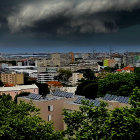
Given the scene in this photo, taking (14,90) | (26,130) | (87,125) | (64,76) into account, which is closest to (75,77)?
(64,76)

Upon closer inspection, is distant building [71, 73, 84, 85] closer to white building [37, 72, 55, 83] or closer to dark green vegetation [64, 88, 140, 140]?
white building [37, 72, 55, 83]

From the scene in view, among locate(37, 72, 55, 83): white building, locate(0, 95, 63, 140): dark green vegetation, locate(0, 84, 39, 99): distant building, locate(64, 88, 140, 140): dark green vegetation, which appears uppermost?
locate(64, 88, 140, 140): dark green vegetation

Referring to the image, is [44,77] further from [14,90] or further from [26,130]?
[26,130]

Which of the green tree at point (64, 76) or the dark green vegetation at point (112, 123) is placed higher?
the dark green vegetation at point (112, 123)

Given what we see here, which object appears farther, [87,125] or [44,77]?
[44,77]

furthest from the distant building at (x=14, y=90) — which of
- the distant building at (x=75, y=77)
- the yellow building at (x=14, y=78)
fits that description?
the distant building at (x=75, y=77)

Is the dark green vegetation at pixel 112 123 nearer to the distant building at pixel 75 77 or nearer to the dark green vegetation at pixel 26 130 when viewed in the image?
the dark green vegetation at pixel 26 130

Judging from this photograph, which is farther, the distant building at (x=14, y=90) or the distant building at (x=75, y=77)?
the distant building at (x=75, y=77)

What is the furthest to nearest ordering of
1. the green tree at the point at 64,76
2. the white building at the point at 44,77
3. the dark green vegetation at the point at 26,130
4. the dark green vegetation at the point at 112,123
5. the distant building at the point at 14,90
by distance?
1. the white building at the point at 44,77
2. the green tree at the point at 64,76
3. the distant building at the point at 14,90
4. the dark green vegetation at the point at 26,130
5. the dark green vegetation at the point at 112,123

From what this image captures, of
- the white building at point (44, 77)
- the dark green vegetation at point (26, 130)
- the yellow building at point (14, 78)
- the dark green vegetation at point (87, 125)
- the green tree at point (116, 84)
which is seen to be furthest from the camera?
the white building at point (44, 77)

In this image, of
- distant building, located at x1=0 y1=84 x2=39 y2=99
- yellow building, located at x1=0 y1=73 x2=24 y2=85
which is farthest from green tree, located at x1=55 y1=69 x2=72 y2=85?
distant building, located at x1=0 y1=84 x2=39 y2=99

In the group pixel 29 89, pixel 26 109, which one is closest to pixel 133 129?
pixel 26 109

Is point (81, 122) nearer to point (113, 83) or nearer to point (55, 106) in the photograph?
point (55, 106)
